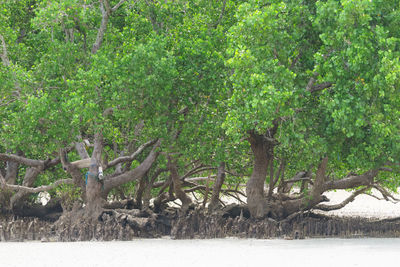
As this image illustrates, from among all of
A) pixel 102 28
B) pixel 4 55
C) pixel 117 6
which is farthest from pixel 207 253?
pixel 4 55

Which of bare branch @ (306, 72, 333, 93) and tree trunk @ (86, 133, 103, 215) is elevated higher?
bare branch @ (306, 72, 333, 93)

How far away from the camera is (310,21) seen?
39.8ft

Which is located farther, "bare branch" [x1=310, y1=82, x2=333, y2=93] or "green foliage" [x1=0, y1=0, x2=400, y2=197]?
"bare branch" [x1=310, y1=82, x2=333, y2=93]

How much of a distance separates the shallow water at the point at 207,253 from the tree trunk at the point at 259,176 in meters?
1.53

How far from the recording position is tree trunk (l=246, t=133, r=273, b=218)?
14.0 metres

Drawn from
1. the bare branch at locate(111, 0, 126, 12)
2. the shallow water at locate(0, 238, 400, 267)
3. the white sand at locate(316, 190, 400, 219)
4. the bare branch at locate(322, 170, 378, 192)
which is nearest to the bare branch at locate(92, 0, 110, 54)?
the bare branch at locate(111, 0, 126, 12)

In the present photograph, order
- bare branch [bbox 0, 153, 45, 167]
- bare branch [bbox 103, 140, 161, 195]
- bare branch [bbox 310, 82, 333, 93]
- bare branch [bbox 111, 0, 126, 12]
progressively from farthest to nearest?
bare branch [bbox 0, 153, 45, 167], bare branch [bbox 103, 140, 161, 195], bare branch [bbox 111, 0, 126, 12], bare branch [bbox 310, 82, 333, 93]

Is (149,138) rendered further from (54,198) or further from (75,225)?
(54,198)

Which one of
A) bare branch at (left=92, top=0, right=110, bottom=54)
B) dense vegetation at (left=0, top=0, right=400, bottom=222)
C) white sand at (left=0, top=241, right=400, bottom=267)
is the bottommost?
white sand at (left=0, top=241, right=400, bottom=267)

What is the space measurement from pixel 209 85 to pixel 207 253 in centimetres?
426

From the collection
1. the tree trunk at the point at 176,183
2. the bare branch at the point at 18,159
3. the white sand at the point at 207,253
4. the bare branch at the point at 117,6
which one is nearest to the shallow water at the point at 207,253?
the white sand at the point at 207,253

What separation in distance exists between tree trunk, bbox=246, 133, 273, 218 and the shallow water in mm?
1535

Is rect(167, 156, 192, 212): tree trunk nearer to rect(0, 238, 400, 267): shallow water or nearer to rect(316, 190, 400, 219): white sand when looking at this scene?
rect(0, 238, 400, 267): shallow water

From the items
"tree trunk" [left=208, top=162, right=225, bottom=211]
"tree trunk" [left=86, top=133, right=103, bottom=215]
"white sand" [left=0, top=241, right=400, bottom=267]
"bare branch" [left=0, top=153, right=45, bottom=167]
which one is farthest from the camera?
"tree trunk" [left=208, top=162, right=225, bottom=211]
